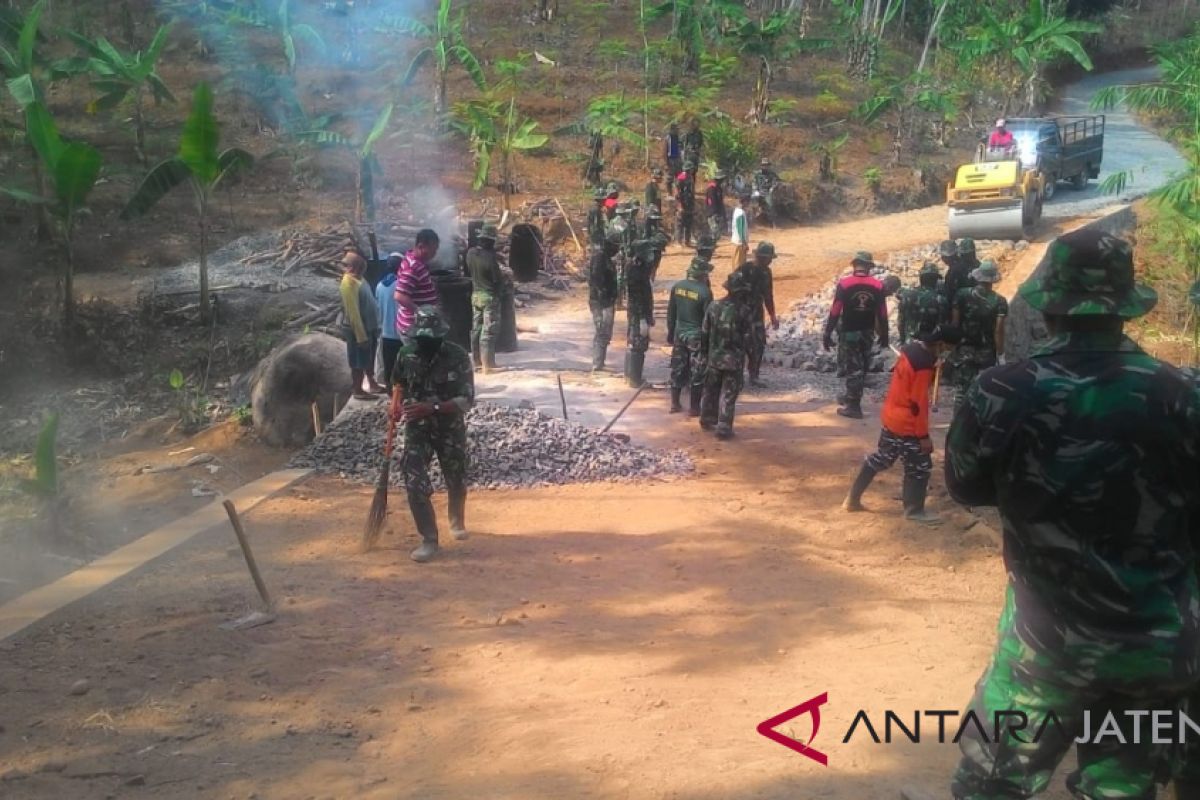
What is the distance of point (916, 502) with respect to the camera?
813cm

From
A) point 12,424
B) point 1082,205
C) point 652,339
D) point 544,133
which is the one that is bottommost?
point 12,424

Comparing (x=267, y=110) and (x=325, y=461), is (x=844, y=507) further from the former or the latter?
(x=267, y=110)

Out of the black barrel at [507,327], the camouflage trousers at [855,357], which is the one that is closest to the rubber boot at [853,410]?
the camouflage trousers at [855,357]

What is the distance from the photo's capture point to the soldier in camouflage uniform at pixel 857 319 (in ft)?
35.8

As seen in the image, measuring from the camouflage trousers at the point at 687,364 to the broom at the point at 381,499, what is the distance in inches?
164

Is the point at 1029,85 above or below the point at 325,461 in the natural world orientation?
above

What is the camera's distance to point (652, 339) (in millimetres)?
15492

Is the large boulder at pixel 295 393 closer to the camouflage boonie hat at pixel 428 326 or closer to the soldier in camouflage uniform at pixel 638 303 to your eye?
the soldier in camouflage uniform at pixel 638 303

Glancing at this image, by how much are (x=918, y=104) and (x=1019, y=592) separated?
2927 centimetres

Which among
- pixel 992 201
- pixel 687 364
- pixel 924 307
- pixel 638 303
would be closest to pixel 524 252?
pixel 638 303

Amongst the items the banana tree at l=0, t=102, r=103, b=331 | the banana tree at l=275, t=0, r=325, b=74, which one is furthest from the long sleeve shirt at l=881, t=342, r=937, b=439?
the banana tree at l=275, t=0, r=325, b=74

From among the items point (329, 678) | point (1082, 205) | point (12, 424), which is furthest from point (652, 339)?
point (1082, 205)

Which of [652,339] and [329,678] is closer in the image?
[329,678]

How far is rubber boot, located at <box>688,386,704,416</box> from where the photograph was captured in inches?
440
